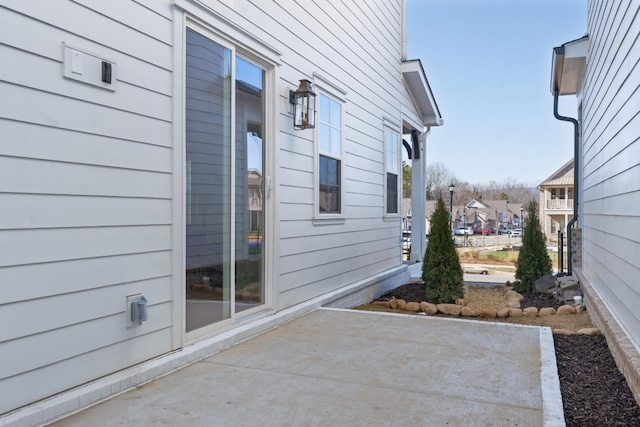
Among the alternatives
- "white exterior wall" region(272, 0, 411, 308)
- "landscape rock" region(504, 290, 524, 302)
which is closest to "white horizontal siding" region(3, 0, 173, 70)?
"white exterior wall" region(272, 0, 411, 308)

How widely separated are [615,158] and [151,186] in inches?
133

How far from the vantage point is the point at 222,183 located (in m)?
3.62

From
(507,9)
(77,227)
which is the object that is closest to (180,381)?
(77,227)

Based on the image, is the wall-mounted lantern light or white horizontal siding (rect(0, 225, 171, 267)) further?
the wall-mounted lantern light

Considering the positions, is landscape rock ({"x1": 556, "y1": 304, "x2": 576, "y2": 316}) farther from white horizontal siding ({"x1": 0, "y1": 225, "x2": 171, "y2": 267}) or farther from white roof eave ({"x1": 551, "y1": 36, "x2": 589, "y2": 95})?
white horizontal siding ({"x1": 0, "y1": 225, "x2": 171, "y2": 267})

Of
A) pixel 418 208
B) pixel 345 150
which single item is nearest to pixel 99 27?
pixel 345 150

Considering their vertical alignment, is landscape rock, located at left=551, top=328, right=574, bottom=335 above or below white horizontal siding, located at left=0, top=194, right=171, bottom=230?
below

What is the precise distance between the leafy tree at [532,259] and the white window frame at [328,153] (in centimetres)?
324

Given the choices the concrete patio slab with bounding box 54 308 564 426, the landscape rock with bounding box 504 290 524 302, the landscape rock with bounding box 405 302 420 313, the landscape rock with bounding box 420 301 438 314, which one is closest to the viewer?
the concrete patio slab with bounding box 54 308 564 426

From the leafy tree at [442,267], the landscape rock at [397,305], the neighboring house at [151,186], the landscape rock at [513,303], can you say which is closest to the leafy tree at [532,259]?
the landscape rock at [513,303]

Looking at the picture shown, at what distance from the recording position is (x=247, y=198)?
13.1 ft

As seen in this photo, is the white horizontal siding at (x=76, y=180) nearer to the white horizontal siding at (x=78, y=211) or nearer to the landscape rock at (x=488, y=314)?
the white horizontal siding at (x=78, y=211)

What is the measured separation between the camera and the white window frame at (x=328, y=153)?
5152 millimetres

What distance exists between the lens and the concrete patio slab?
2377 millimetres
